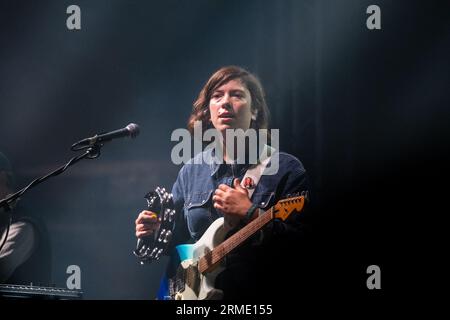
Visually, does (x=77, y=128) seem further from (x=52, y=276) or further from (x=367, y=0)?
(x=367, y=0)

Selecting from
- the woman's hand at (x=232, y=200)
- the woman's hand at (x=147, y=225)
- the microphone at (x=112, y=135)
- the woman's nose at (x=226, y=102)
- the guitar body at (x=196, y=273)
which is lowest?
the guitar body at (x=196, y=273)

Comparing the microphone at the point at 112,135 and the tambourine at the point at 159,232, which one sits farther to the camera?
the tambourine at the point at 159,232

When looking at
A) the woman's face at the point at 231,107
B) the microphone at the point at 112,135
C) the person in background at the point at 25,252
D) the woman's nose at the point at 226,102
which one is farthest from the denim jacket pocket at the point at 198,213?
the person in background at the point at 25,252

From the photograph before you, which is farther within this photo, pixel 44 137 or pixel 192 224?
pixel 44 137

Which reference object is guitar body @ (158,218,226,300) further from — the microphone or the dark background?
the microphone

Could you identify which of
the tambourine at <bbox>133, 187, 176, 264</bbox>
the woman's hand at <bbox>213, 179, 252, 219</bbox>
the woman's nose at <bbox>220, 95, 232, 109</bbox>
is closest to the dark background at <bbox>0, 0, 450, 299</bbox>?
the tambourine at <bbox>133, 187, 176, 264</bbox>

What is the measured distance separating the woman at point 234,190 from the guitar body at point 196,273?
0.19 ft

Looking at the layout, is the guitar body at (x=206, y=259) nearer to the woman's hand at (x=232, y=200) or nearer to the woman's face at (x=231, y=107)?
the woman's hand at (x=232, y=200)

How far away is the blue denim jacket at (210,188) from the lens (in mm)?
4691

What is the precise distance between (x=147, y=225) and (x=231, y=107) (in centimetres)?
103

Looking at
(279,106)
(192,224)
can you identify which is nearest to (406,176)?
(279,106)

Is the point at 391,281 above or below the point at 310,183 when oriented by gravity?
below

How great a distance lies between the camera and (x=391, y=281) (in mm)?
4797

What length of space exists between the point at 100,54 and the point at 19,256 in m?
1.62
